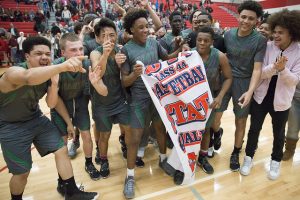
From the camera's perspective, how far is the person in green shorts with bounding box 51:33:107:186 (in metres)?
2.64

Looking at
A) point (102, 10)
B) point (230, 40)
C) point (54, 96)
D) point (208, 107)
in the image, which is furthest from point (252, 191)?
point (102, 10)

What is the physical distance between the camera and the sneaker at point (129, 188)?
109 inches

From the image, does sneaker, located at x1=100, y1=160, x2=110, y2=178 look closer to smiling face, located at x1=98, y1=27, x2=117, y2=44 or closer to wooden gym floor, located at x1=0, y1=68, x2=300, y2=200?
wooden gym floor, located at x1=0, y1=68, x2=300, y2=200

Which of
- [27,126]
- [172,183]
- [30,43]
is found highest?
[30,43]

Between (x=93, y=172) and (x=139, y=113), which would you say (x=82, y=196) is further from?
(x=139, y=113)

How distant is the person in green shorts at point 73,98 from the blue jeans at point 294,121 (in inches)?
101

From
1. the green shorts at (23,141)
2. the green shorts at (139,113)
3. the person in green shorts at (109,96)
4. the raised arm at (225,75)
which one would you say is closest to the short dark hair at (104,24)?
the person in green shorts at (109,96)

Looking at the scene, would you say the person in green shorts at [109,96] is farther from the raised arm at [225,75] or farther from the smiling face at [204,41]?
the raised arm at [225,75]

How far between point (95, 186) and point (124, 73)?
140cm

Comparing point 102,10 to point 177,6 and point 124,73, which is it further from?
point 124,73

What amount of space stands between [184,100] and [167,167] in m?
1.02

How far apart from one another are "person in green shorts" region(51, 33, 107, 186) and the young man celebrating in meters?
1.57

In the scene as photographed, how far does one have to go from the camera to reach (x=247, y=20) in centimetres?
284

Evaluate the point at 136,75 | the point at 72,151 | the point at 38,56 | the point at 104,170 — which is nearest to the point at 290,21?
the point at 136,75
